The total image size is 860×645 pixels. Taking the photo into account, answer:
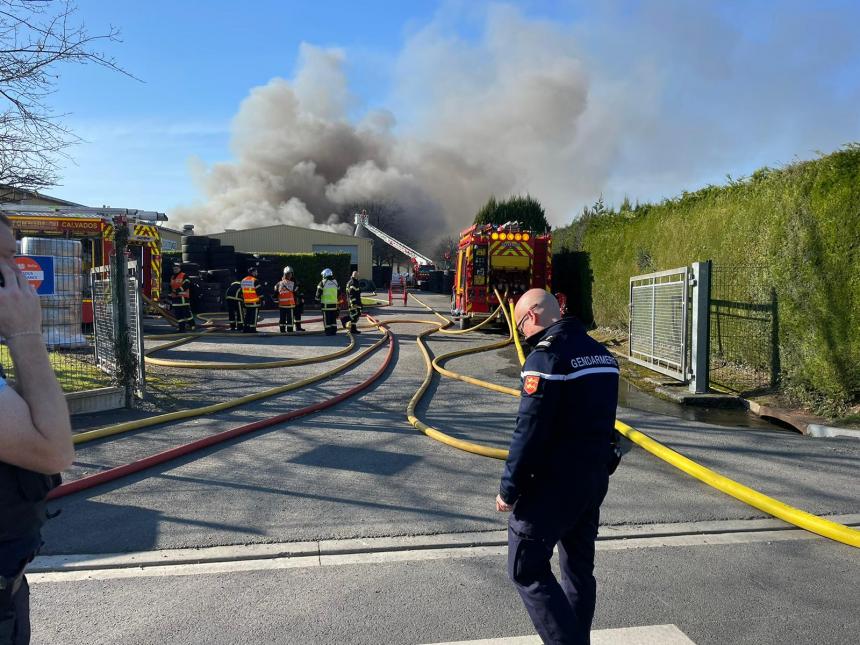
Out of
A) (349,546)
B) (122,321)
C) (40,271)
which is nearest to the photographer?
(349,546)

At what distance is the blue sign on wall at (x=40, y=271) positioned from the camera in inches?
295

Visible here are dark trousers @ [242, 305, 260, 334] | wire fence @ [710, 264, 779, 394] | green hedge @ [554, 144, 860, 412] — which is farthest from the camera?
dark trousers @ [242, 305, 260, 334]

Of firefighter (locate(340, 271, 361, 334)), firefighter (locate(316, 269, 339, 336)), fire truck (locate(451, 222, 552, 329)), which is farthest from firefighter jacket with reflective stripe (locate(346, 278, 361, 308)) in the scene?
fire truck (locate(451, 222, 552, 329))

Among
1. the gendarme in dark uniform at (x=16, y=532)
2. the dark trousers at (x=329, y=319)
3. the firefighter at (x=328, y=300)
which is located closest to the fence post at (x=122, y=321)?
the gendarme in dark uniform at (x=16, y=532)

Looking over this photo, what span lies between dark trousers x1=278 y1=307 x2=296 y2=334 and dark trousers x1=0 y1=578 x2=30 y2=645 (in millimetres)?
Answer: 12216

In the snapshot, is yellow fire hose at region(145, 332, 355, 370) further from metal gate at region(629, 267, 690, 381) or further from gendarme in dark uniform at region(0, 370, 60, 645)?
gendarme in dark uniform at region(0, 370, 60, 645)

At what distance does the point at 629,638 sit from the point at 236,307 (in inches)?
485

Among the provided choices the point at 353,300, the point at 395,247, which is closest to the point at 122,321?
the point at 353,300

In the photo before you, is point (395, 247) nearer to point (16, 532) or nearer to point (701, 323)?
point (701, 323)

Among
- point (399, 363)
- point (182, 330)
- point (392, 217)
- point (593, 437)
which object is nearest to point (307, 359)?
point (399, 363)

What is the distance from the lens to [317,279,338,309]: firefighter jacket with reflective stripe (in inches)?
520

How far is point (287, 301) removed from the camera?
1357cm

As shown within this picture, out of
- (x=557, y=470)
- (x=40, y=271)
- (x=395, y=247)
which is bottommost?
(x=557, y=470)

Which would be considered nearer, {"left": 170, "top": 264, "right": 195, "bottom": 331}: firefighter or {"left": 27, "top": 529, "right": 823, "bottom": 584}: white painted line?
{"left": 27, "top": 529, "right": 823, "bottom": 584}: white painted line
